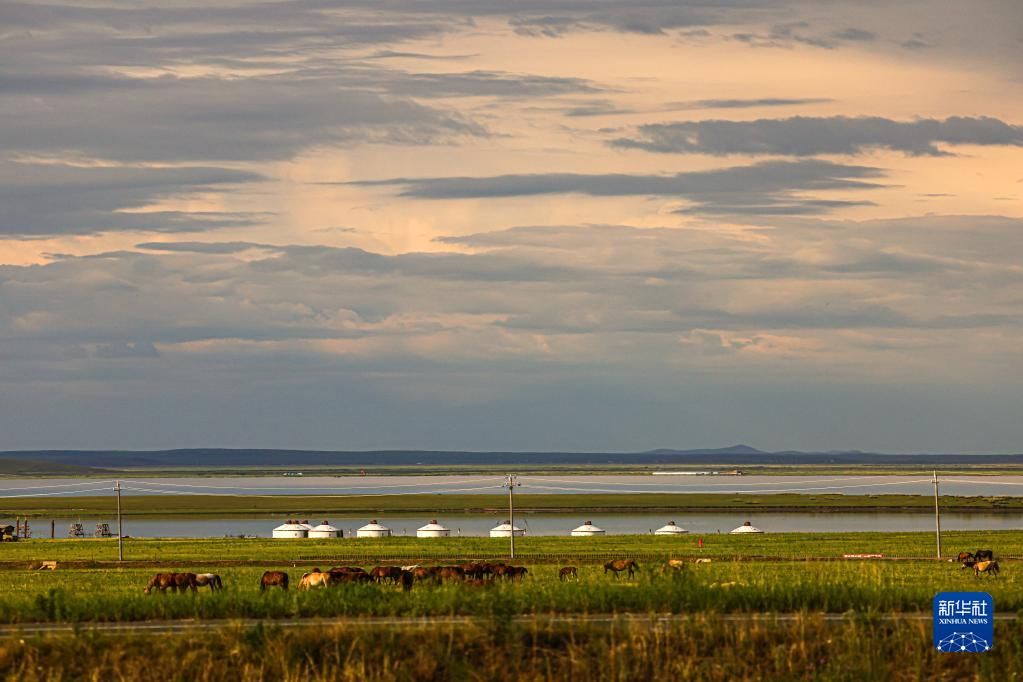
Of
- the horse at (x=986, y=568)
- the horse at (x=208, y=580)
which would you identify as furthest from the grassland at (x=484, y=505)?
the horse at (x=208, y=580)

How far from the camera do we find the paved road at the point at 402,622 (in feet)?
92.7

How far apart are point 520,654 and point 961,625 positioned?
8481mm

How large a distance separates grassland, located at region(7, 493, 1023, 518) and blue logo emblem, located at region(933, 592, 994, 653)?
125334 millimetres

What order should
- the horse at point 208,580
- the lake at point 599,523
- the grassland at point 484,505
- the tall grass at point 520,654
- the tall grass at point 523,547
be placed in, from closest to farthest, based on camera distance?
the tall grass at point 520,654
the horse at point 208,580
the tall grass at point 523,547
the lake at point 599,523
the grassland at point 484,505

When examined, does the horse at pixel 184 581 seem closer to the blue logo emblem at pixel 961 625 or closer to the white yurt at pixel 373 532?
the blue logo emblem at pixel 961 625

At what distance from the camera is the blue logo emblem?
26594mm

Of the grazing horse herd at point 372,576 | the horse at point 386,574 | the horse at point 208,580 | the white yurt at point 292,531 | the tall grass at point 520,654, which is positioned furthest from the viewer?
the white yurt at point 292,531

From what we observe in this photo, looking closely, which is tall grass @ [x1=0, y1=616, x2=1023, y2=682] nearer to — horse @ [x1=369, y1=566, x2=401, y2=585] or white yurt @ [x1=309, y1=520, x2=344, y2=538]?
horse @ [x1=369, y1=566, x2=401, y2=585]

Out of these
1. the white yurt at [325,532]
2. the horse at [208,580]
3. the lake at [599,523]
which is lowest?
the lake at [599,523]

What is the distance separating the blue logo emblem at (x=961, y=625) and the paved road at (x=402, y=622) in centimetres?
147

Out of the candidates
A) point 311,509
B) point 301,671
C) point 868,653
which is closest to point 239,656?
point 301,671

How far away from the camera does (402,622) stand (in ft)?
94.4

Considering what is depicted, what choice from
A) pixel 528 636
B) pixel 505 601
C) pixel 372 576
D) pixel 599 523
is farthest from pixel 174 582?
pixel 599 523

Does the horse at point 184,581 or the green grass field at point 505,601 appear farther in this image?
the horse at point 184,581
